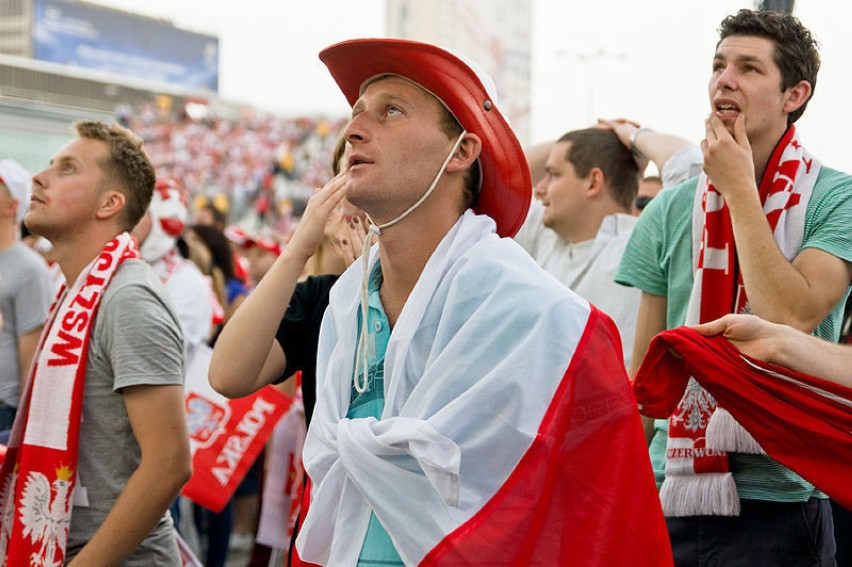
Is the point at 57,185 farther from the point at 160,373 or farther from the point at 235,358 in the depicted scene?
the point at 235,358

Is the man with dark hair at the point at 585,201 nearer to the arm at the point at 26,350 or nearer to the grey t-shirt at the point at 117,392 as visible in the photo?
the grey t-shirt at the point at 117,392

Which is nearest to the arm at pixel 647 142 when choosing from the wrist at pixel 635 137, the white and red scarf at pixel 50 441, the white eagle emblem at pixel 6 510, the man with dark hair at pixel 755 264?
the wrist at pixel 635 137

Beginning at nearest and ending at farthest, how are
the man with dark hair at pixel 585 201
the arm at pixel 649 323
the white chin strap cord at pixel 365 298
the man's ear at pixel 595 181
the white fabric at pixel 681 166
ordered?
the white chin strap cord at pixel 365 298 < the arm at pixel 649 323 < the white fabric at pixel 681 166 < the man with dark hair at pixel 585 201 < the man's ear at pixel 595 181

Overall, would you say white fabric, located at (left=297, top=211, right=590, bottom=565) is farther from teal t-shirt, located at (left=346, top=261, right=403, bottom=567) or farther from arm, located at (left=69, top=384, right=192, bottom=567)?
arm, located at (left=69, top=384, right=192, bottom=567)

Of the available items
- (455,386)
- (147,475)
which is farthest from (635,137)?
(455,386)

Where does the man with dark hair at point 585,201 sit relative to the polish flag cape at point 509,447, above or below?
above

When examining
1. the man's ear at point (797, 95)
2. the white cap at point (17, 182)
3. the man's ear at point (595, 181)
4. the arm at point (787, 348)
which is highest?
the man's ear at point (797, 95)

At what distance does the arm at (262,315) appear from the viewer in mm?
2623

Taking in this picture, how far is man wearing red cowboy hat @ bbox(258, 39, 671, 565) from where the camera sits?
1936mm

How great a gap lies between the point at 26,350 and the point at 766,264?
299 centimetres

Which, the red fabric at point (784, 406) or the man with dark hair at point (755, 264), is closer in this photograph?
the red fabric at point (784, 406)

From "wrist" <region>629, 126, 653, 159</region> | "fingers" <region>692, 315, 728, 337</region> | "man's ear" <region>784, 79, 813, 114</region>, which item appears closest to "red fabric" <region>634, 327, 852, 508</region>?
"fingers" <region>692, 315, 728, 337</region>

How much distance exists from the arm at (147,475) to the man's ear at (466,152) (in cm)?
119

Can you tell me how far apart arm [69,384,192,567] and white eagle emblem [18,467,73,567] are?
0.25 feet
